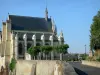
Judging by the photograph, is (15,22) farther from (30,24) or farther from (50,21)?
(50,21)

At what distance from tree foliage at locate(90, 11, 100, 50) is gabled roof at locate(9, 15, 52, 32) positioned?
4480 centimetres

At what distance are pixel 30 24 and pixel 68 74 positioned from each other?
8286cm

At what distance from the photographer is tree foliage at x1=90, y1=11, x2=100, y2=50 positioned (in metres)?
48.9

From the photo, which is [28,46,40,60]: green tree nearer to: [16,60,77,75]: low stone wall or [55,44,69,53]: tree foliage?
[55,44,69,53]: tree foliage

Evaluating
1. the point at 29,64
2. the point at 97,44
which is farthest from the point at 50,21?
the point at 29,64

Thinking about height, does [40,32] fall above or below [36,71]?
above

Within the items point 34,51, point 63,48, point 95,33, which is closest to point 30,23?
point 34,51

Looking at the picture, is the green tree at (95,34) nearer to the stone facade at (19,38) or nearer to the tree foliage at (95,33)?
the tree foliage at (95,33)

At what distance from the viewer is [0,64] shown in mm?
89000

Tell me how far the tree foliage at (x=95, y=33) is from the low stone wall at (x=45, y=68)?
21.8 metres

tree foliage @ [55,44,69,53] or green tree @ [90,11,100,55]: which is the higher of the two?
green tree @ [90,11,100,55]

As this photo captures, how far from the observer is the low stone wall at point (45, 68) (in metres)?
15.0

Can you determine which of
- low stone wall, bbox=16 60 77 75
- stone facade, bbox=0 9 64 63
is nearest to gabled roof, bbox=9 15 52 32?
stone facade, bbox=0 9 64 63

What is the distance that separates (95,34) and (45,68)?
28.5 metres
